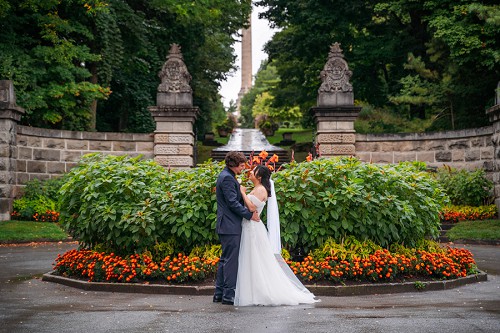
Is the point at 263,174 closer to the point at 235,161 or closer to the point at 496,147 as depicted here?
the point at 235,161

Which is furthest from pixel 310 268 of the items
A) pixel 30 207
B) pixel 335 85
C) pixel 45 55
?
pixel 45 55

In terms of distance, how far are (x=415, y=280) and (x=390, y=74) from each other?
78.7 feet

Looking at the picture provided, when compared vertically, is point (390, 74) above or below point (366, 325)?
above

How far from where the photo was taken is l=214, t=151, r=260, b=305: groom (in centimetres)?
809

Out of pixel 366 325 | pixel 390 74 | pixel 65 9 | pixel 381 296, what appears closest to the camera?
pixel 366 325

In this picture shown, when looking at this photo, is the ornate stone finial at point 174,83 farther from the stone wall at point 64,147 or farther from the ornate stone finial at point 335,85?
the ornate stone finial at point 335,85

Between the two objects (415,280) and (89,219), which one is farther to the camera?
(89,219)

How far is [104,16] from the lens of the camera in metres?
23.5

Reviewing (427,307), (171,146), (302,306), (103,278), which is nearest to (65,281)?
(103,278)

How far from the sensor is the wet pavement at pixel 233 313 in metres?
6.40

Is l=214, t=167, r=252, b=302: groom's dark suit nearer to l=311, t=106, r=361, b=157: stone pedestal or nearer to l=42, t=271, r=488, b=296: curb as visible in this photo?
l=42, t=271, r=488, b=296: curb

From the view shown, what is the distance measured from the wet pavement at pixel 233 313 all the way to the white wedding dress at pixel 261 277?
0.21m

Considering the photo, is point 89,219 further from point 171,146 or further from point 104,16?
point 104,16

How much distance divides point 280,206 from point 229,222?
198cm
